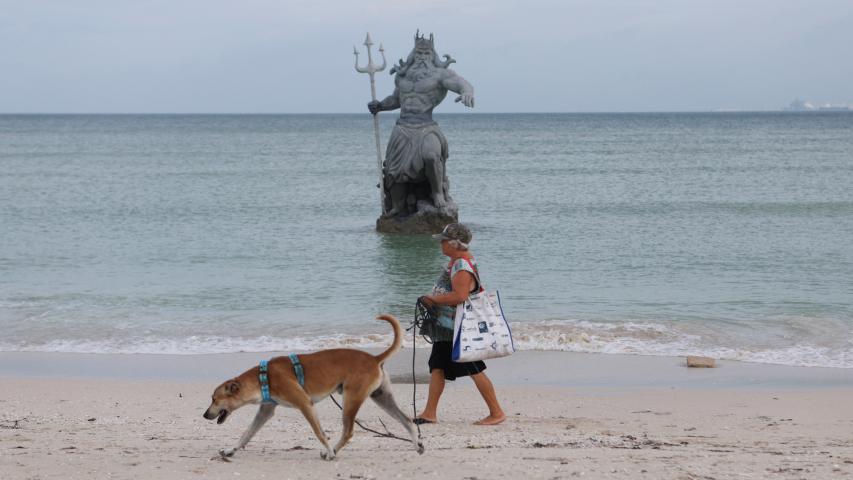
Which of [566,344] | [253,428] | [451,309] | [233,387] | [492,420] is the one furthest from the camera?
[566,344]

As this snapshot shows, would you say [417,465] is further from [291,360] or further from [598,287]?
[598,287]

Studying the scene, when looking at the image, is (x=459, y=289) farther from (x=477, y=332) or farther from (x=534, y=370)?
(x=534, y=370)

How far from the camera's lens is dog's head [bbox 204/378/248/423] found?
6.14 metres

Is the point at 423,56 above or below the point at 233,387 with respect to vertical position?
above

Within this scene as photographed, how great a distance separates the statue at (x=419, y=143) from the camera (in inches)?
677

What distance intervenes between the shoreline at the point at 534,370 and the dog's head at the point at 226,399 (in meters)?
3.26

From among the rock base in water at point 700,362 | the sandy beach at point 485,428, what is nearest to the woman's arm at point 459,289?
the sandy beach at point 485,428

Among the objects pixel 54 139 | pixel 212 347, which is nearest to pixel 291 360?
pixel 212 347

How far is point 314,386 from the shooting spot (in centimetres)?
618

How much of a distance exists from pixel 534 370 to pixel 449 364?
2414 mm

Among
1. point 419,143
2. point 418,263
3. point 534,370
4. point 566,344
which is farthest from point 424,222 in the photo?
point 534,370

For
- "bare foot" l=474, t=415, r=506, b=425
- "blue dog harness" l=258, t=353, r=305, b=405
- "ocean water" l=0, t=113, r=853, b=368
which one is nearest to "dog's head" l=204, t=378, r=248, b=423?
"blue dog harness" l=258, t=353, r=305, b=405

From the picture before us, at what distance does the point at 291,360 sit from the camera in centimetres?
618

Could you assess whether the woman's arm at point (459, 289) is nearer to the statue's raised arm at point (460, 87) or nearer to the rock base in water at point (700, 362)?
the rock base in water at point (700, 362)
